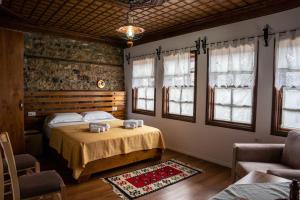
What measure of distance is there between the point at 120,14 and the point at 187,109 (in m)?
2.20

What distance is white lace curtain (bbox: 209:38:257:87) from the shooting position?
323cm

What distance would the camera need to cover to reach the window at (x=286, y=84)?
2.78 meters

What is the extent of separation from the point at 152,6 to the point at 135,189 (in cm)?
265

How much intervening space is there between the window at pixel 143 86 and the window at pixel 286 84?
103 inches

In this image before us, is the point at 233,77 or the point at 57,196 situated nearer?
the point at 57,196

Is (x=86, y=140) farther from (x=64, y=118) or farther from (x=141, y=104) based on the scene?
(x=141, y=104)

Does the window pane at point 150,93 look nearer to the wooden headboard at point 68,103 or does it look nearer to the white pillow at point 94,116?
the wooden headboard at point 68,103

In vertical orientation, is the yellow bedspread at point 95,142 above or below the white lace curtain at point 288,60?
below

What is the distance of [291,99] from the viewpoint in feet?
9.59

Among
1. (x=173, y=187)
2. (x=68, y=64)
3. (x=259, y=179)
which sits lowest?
(x=173, y=187)

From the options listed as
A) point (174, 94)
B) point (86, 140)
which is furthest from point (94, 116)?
point (174, 94)

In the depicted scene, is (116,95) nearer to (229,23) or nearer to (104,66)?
(104,66)

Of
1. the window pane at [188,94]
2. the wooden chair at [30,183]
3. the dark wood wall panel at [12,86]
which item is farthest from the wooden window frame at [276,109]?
the dark wood wall panel at [12,86]

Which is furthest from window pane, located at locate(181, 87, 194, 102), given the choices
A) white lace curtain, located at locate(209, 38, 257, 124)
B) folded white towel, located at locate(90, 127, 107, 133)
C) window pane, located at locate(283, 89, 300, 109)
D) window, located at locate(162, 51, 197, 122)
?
A: folded white towel, located at locate(90, 127, 107, 133)
